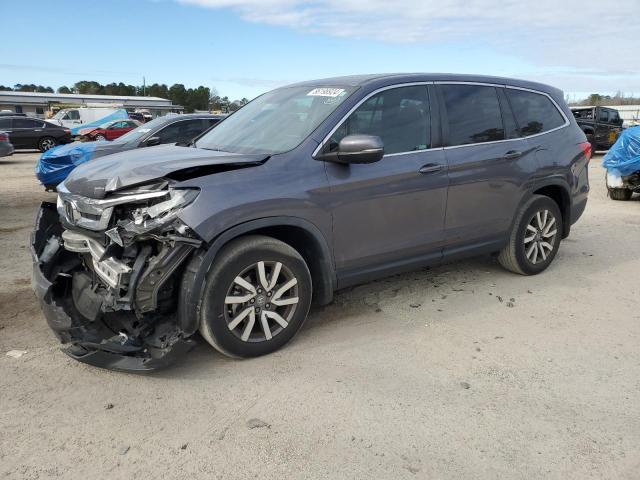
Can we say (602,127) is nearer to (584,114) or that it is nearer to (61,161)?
(584,114)

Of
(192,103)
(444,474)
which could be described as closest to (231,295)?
(444,474)

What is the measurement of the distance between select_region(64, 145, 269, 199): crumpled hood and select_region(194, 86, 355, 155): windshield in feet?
0.87

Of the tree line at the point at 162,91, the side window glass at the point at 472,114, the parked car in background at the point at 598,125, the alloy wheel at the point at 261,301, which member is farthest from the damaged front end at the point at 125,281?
the tree line at the point at 162,91

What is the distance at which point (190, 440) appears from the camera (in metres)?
2.74

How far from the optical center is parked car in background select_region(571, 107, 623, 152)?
19078 mm

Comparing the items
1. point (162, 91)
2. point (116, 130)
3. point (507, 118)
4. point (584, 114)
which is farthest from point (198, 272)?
point (162, 91)

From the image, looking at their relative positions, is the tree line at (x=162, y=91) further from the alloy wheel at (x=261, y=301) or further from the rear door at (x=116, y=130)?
the alloy wheel at (x=261, y=301)

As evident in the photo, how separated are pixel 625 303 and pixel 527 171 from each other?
1.48 metres

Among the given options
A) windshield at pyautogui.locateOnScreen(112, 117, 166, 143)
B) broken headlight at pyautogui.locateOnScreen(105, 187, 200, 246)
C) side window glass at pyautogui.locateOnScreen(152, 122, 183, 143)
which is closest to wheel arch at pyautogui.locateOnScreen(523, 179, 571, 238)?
broken headlight at pyautogui.locateOnScreen(105, 187, 200, 246)

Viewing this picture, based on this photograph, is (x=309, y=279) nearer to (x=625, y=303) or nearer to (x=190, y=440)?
(x=190, y=440)

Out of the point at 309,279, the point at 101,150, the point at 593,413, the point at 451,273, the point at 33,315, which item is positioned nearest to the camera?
the point at 593,413

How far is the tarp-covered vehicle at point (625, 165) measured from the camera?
32.1 feet

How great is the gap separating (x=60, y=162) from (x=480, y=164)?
8.15m

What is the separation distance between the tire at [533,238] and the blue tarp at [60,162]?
7.55 meters
